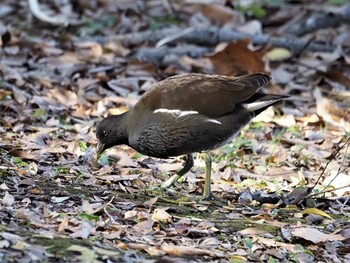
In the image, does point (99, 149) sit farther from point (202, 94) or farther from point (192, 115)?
point (202, 94)

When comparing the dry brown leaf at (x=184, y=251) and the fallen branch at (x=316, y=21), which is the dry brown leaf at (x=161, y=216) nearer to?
the dry brown leaf at (x=184, y=251)

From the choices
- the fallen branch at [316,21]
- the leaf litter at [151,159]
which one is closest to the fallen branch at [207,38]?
the leaf litter at [151,159]

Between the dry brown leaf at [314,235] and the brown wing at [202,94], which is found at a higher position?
the brown wing at [202,94]

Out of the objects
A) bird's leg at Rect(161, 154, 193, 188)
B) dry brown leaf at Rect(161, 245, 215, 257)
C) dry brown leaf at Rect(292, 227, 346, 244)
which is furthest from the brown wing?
dry brown leaf at Rect(161, 245, 215, 257)

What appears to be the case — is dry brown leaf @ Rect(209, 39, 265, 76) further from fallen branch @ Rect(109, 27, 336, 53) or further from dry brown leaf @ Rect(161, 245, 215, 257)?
dry brown leaf @ Rect(161, 245, 215, 257)

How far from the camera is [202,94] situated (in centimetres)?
671

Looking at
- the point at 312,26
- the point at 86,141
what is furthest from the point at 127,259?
the point at 312,26

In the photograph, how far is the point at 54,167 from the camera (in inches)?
268

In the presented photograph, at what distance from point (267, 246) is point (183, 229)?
0.58 metres

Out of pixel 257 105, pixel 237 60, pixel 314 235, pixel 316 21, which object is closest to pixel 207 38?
pixel 237 60

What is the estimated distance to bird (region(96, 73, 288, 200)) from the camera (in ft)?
21.8

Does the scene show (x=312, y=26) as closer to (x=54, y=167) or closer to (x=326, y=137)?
(x=326, y=137)

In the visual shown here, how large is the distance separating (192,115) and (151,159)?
1.17m

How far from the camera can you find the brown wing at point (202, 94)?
21.9 ft
